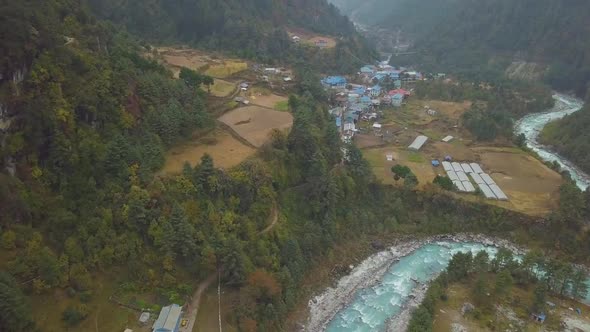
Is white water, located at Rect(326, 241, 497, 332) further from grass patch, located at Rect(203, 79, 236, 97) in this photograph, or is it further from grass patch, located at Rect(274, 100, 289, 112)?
grass patch, located at Rect(203, 79, 236, 97)

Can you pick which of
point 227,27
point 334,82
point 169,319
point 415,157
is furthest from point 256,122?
point 227,27

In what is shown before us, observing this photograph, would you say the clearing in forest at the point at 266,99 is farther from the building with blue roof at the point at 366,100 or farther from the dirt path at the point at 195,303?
the dirt path at the point at 195,303

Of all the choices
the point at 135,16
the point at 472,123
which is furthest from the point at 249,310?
the point at 135,16

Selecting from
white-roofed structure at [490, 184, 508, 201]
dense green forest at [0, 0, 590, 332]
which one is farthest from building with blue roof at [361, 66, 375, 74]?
dense green forest at [0, 0, 590, 332]

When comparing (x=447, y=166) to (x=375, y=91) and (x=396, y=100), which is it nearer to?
(x=396, y=100)

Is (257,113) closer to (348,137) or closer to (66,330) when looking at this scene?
(348,137)

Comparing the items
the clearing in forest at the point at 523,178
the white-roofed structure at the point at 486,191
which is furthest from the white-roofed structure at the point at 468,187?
the clearing in forest at the point at 523,178
